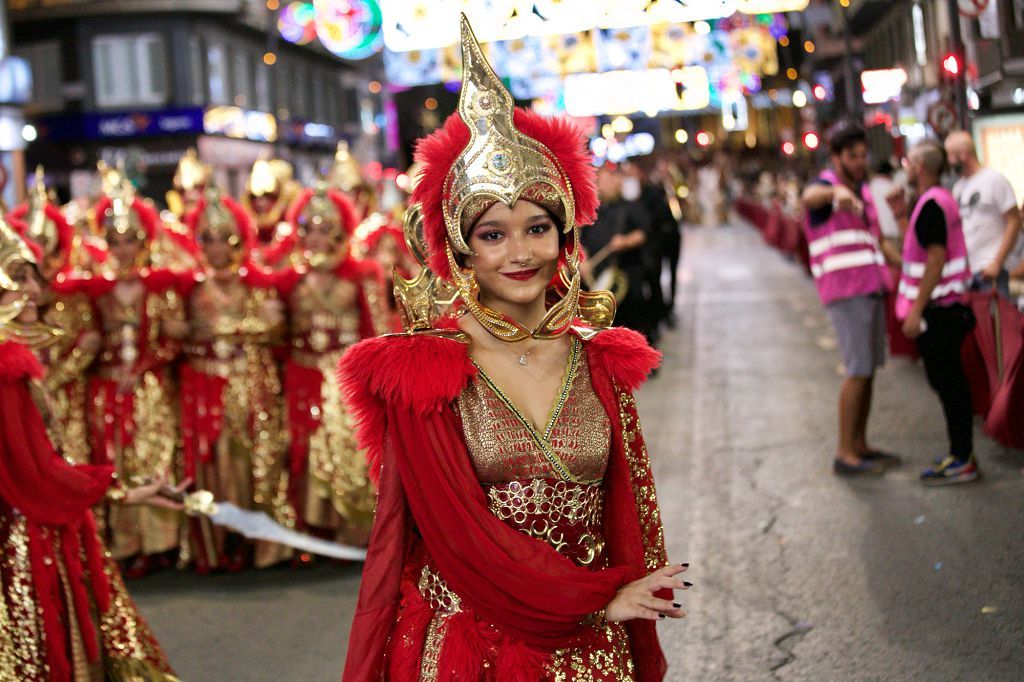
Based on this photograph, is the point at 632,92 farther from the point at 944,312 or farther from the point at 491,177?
the point at 491,177

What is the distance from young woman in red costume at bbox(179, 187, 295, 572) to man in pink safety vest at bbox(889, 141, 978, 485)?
386 cm

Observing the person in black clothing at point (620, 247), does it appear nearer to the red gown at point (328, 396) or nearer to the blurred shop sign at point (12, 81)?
the red gown at point (328, 396)

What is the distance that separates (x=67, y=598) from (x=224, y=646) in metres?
1.60

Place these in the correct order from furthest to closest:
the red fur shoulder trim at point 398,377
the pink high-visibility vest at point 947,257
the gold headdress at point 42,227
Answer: the pink high-visibility vest at point 947,257, the gold headdress at point 42,227, the red fur shoulder trim at point 398,377

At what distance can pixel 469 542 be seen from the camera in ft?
9.77

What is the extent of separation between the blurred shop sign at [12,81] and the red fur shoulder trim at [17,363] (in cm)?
2863

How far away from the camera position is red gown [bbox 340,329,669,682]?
2.96 m

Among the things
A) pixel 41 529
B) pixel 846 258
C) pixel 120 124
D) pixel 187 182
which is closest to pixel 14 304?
pixel 41 529

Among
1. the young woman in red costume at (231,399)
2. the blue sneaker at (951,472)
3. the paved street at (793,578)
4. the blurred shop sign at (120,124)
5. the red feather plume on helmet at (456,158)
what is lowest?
the paved street at (793,578)

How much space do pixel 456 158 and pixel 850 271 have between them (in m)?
5.50

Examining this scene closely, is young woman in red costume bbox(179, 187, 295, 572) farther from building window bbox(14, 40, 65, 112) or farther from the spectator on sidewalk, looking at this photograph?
building window bbox(14, 40, 65, 112)

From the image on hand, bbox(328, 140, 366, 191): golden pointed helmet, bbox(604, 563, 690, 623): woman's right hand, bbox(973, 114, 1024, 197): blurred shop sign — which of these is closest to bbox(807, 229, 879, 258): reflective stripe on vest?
bbox(328, 140, 366, 191): golden pointed helmet

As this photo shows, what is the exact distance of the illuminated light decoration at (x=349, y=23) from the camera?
A: 94.3 feet

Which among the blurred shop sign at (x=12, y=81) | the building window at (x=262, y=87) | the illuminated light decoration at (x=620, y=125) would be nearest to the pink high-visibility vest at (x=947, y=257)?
the blurred shop sign at (x=12, y=81)
